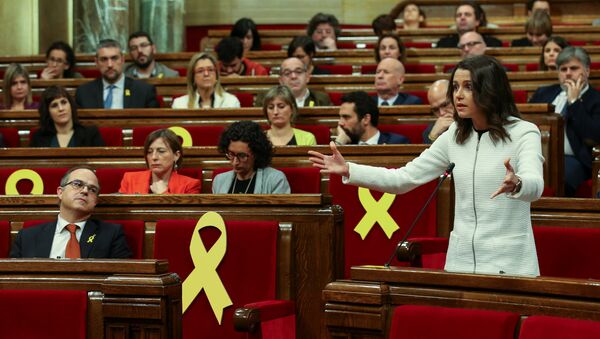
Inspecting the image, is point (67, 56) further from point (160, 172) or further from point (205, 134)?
point (160, 172)

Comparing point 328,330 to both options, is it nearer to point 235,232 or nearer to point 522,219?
point 522,219

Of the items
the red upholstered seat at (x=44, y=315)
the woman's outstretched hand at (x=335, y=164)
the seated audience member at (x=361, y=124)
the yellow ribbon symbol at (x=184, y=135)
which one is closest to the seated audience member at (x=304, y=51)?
the yellow ribbon symbol at (x=184, y=135)

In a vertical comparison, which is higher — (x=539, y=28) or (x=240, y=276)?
(x=539, y=28)

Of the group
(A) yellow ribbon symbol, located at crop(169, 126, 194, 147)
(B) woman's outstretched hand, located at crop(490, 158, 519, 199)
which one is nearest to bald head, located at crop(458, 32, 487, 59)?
(A) yellow ribbon symbol, located at crop(169, 126, 194, 147)

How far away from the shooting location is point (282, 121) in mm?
4125

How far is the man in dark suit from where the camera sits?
17.1 feet

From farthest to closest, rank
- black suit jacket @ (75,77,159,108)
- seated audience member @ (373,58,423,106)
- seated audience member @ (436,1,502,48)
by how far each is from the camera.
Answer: seated audience member @ (436,1,502,48) → black suit jacket @ (75,77,159,108) → seated audience member @ (373,58,423,106)

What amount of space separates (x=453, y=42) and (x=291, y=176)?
131 inches

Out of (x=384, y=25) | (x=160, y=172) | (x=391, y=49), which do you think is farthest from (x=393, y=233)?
(x=384, y=25)

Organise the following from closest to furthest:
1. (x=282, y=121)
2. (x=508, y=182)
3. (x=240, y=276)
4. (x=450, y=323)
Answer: (x=450, y=323) → (x=508, y=182) → (x=240, y=276) → (x=282, y=121)

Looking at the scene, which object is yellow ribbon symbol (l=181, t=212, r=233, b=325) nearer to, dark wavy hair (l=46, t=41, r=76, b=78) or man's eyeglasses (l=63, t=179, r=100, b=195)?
man's eyeglasses (l=63, t=179, r=100, b=195)

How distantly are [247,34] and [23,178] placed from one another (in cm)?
347

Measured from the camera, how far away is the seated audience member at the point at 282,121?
4.09m

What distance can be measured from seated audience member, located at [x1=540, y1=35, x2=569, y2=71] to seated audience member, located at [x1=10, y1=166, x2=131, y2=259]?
2.95 meters
